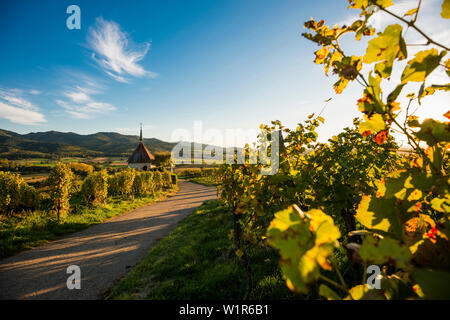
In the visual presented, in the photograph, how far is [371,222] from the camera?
72 centimetres

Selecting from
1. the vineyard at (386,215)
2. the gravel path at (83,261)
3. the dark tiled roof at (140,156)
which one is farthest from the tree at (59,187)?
the dark tiled roof at (140,156)

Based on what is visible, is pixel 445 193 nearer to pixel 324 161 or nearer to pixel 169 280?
pixel 324 161

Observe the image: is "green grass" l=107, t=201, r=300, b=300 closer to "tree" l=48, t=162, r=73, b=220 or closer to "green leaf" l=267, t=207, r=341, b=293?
"green leaf" l=267, t=207, r=341, b=293

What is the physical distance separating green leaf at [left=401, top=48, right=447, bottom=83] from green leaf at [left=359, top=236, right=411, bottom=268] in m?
0.55

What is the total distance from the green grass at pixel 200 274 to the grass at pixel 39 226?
5.46m

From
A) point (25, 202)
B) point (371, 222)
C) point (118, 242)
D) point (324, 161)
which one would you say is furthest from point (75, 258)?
point (371, 222)

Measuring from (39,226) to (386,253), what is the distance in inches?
530

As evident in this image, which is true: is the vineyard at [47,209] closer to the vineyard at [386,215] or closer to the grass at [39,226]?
the grass at [39,226]

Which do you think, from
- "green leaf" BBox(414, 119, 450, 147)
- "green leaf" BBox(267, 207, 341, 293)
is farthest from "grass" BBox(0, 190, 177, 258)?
"green leaf" BBox(414, 119, 450, 147)

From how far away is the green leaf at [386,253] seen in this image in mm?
495

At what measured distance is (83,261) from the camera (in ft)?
22.1
